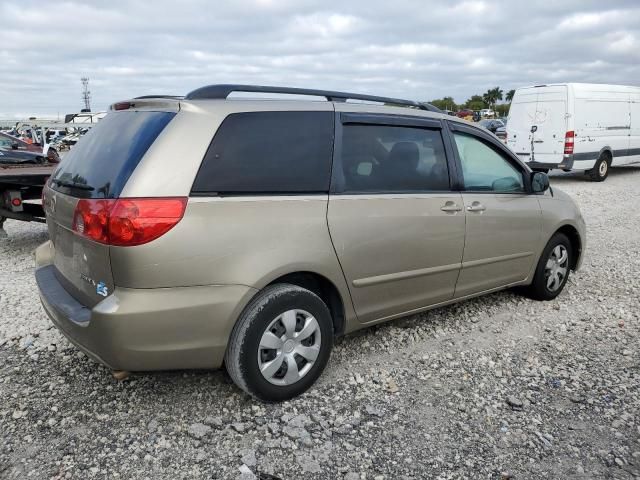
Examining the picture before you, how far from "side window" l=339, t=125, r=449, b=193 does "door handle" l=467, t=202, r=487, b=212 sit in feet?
0.83

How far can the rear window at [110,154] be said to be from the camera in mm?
2732

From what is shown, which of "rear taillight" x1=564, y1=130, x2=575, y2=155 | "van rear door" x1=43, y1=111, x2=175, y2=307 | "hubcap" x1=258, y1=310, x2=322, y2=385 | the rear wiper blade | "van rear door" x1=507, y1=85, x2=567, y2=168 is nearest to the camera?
"van rear door" x1=43, y1=111, x2=175, y2=307


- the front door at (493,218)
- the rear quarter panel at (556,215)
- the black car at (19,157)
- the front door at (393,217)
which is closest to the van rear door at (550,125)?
the rear quarter panel at (556,215)

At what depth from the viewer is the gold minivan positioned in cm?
265

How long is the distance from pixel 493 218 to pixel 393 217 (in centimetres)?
111

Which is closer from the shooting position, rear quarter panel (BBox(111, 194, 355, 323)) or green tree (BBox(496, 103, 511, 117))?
rear quarter panel (BBox(111, 194, 355, 323))

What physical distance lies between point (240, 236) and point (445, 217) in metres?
1.65

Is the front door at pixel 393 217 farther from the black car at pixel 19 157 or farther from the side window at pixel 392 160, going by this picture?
the black car at pixel 19 157

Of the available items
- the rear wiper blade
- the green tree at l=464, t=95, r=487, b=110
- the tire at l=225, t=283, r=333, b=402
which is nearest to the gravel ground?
the tire at l=225, t=283, r=333, b=402

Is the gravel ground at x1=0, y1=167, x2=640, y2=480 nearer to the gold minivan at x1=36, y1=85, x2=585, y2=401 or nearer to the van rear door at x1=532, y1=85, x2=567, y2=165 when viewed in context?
the gold minivan at x1=36, y1=85, x2=585, y2=401

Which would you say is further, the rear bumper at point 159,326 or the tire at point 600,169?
the tire at point 600,169

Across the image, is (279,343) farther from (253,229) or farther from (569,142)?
(569,142)

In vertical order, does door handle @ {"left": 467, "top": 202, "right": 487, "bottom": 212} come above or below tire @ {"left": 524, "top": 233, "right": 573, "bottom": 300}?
above

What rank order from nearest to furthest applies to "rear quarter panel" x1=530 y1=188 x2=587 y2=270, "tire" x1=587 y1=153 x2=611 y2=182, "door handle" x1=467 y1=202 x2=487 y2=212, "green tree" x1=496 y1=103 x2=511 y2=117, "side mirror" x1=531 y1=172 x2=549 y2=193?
"door handle" x1=467 y1=202 x2=487 y2=212 < "side mirror" x1=531 y1=172 x2=549 y2=193 < "rear quarter panel" x1=530 y1=188 x2=587 y2=270 < "tire" x1=587 y1=153 x2=611 y2=182 < "green tree" x1=496 y1=103 x2=511 y2=117
